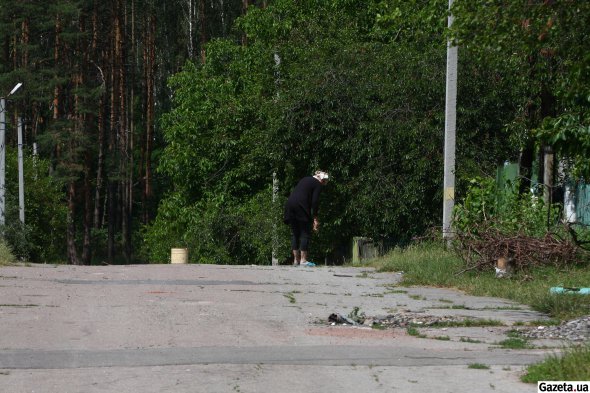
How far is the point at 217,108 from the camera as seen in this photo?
41.1 meters

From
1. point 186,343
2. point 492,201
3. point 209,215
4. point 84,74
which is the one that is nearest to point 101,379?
point 186,343

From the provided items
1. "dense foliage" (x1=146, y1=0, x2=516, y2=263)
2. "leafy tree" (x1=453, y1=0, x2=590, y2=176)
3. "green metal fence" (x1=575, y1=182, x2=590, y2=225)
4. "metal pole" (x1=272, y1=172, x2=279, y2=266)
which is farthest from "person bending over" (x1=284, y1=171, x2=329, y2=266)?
"metal pole" (x1=272, y1=172, x2=279, y2=266)

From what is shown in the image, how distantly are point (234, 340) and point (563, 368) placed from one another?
10.4ft

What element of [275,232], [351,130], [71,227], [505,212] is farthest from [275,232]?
[71,227]

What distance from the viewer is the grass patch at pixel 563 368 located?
7688mm

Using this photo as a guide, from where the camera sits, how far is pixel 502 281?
1539cm

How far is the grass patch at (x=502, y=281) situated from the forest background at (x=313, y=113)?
1.48 metres

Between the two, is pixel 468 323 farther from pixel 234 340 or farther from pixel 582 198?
pixel 582 198

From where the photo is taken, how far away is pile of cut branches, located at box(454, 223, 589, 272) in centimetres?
1580

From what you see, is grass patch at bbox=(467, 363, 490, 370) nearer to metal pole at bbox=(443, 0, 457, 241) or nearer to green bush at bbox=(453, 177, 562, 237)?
green bush at bbox=(453, 177, 562, 237)

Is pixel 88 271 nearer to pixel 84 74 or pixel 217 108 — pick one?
pixel 217 108

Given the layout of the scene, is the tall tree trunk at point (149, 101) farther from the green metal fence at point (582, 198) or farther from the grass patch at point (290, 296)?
the grass patch at point (290, 296)

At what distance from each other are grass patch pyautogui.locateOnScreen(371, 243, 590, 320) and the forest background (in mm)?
1477

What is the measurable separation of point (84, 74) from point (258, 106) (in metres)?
27.6
